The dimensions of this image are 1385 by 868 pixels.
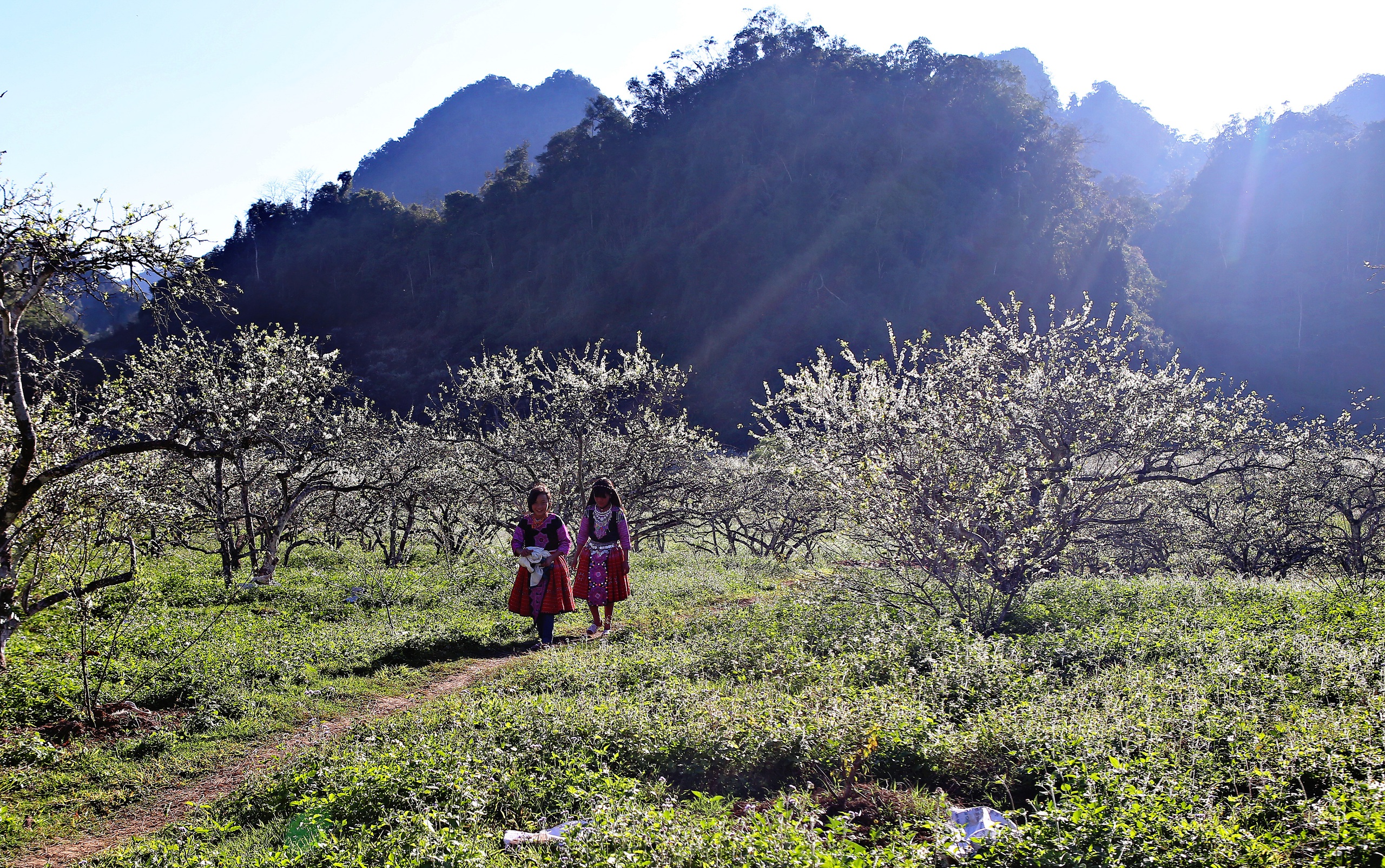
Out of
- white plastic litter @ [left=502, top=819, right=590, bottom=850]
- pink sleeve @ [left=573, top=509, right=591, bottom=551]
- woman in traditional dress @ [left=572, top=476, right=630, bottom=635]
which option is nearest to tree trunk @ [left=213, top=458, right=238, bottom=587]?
pink sleeve @ [left=573, top=509, right=591, bottom=551]

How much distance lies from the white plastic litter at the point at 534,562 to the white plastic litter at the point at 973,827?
6184 mm

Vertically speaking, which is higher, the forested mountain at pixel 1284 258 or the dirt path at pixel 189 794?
the forested mountain at pixel 1284 258

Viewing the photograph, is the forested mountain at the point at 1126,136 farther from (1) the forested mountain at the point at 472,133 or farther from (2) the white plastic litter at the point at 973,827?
(2) the white plastic litter at the point at 973,827

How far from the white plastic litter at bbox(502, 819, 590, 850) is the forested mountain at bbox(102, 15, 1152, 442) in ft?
170

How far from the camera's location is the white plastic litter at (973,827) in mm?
3291

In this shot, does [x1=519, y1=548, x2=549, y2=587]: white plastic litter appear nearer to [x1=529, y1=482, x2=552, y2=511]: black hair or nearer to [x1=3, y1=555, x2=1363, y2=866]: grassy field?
[x1=529, y1=482, x2=552, y2=511]: black hair

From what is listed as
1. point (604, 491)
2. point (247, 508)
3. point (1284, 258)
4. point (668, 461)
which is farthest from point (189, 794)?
point (1284, 258)

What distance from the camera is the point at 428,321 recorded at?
73.2m

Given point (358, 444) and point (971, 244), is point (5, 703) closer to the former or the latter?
point (358, 444)

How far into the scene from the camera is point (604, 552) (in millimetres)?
9938

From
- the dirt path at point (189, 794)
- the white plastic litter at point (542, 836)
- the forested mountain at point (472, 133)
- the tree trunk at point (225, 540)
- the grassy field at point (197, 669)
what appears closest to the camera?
the white plastic litter at point (542, 836)

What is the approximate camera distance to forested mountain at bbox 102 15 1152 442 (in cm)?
6338

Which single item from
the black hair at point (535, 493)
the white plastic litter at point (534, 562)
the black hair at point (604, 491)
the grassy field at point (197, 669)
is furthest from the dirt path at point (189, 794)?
the black hair at point (604, 491)

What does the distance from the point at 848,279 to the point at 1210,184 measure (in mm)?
46913
